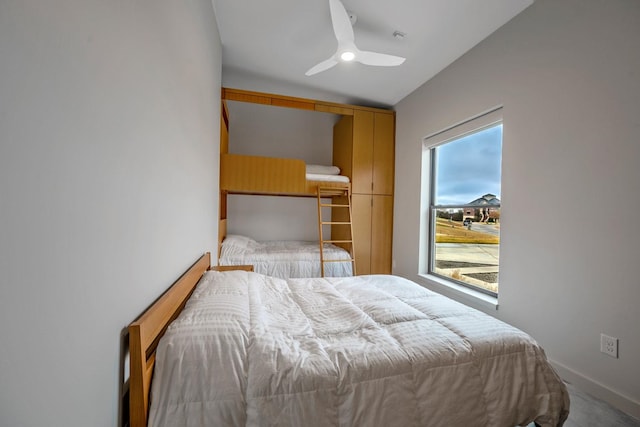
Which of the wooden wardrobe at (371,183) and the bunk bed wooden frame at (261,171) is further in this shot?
the wooden wardrobe at (371,183)

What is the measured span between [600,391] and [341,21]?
2998 mm

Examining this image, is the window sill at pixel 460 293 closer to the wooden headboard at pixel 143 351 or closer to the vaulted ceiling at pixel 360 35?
the vaulted ceiling at pixel 360 35

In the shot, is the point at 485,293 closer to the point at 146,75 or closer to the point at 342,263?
the point at 342,263

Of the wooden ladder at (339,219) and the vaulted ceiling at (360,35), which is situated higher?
the vaulted ceiling at (360,35)

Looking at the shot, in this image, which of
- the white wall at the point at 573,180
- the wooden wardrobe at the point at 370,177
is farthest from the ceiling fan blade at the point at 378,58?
the wooden wardrobe at the point at 370,177

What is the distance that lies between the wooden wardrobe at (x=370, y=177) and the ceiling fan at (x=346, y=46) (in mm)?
1346

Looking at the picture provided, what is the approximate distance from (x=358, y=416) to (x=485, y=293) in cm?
222

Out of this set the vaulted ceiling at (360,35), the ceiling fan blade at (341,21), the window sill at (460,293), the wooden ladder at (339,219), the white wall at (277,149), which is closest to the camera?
the ceiling fan blade at (341,21)

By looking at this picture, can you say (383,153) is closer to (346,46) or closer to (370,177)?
(370,177)

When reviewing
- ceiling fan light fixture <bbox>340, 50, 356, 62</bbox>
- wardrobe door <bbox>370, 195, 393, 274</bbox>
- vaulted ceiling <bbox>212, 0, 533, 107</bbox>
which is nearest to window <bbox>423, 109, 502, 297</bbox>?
wardrobe door <bbox>370, 195, 393, 274</bbox>

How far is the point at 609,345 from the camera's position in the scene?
1580 millimetres

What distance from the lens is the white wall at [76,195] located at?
434mm

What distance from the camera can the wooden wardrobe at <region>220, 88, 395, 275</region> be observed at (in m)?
3.71

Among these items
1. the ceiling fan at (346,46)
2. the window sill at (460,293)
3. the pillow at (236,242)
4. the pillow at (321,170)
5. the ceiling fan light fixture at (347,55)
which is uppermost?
the ceiling fan at (346,46)
